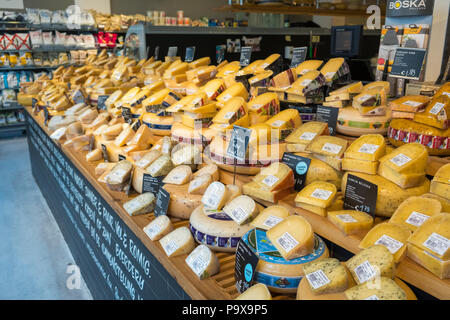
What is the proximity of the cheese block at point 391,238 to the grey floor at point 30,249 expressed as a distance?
208 centimetres

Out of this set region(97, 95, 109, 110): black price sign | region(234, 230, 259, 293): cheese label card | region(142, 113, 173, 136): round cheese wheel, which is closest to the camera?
region(234, 230, 259, 293): cheese label card

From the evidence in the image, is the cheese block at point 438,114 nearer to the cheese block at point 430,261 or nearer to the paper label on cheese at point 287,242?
the cheese block at point 430,261

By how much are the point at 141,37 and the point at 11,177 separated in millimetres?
2419

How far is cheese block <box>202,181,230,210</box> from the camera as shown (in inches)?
54.3

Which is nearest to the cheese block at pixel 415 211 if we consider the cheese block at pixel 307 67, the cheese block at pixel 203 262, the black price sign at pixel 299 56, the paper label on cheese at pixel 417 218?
the paper label on cheese at pixel 417 218

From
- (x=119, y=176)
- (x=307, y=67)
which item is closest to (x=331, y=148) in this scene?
(x=307, y=67)

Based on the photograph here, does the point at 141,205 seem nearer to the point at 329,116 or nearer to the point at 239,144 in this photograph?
the point at 239,144

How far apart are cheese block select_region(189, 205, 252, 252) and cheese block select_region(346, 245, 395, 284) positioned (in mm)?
429

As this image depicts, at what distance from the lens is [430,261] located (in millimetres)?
936

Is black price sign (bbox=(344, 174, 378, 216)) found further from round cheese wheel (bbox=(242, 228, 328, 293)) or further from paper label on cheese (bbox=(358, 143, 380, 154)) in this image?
round cheese wheel (bbox=(242, 228, 328, 293))

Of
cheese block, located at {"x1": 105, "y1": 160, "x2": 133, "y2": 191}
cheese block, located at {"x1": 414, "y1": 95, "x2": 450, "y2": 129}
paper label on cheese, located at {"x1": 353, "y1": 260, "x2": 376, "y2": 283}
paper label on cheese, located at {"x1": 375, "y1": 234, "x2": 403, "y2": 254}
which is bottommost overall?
cheese block, located at {"x1": 105, "y1": 160, "x2": 133, "y2": 191}

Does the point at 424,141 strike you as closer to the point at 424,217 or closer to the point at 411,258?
the point at 424,217

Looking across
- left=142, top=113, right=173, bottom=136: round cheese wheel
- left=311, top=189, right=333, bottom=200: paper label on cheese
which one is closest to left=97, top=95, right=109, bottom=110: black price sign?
left=142, top=113, right=173, bottom=136: round cheese wheel

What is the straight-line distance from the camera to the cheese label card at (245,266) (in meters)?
1.03
